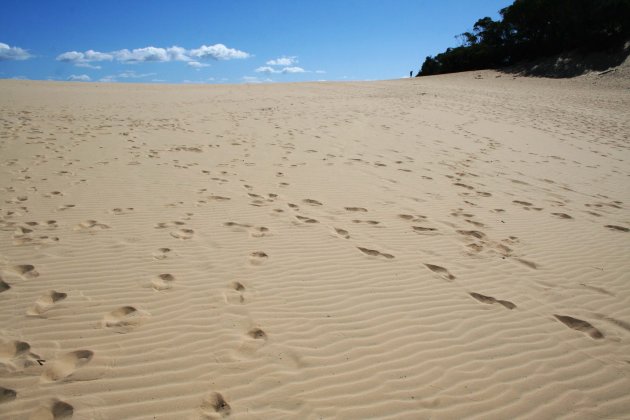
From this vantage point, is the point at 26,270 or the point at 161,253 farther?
the point at 161,253

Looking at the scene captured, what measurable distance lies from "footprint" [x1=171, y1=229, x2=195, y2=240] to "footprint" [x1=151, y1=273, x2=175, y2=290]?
91 cm

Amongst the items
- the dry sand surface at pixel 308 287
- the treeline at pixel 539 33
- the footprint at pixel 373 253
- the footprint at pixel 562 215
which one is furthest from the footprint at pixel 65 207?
the treeline at pixel 539 33

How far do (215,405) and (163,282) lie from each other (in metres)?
1.68

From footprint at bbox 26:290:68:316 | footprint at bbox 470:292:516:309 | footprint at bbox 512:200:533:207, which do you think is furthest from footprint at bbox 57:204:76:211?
footprint at bbox 512:200:533:207

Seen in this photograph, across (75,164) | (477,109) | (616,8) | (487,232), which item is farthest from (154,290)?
(616,8)

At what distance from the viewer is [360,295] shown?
3611 mm

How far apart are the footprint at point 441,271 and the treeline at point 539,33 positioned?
42.3 m

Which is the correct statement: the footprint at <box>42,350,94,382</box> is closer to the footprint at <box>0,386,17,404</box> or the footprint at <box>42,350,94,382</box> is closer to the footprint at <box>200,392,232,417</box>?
the footprint at <box>0,386,17,404</box>

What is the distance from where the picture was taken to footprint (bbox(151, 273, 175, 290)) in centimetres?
359

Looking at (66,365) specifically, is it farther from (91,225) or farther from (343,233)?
(343,233)

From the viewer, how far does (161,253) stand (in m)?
4.24

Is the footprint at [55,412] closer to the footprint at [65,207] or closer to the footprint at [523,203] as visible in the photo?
the footprint at [65,207]

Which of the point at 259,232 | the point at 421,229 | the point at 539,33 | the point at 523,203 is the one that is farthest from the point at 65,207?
the point at 539,33

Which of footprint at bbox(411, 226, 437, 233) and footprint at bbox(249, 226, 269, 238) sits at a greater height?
footprint at bbox(249, 226, 269, 238)
